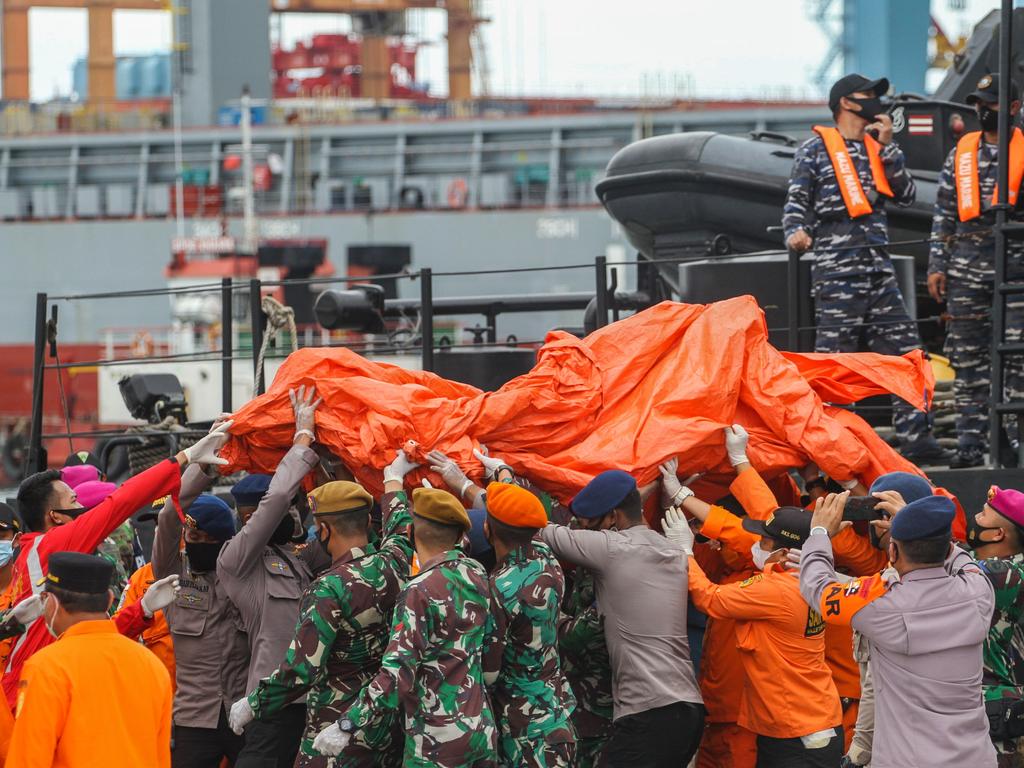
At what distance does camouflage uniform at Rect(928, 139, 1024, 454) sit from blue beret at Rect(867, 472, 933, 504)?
6.57 ft

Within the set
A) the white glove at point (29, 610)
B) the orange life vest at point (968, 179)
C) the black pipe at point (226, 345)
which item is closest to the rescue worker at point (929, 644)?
the white glove at point (29, 610)

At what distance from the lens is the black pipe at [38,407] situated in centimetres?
711

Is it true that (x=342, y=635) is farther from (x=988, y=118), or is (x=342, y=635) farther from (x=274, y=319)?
(x=988, y=118)

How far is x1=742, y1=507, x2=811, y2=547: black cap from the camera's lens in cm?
436

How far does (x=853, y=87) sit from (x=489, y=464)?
2.91 metres

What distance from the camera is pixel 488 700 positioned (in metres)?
4.11

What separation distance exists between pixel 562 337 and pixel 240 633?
1.56 meters

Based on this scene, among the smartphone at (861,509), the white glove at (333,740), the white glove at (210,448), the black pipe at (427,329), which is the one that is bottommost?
the white glove at (333,740)

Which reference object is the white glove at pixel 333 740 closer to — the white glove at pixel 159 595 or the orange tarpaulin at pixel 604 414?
the white glove at pixel 159 595

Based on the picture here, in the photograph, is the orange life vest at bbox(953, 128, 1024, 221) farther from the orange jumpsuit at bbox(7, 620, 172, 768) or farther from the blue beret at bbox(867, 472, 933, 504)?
the orange jumpsuit at bbox(7, 620, 172, 768)

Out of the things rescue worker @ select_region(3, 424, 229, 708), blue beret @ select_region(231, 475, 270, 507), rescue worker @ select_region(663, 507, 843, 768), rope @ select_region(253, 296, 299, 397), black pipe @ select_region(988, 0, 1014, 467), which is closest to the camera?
rescue worker @ select_region(663, 507, 843, 768)

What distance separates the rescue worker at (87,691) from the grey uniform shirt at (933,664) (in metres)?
1.85

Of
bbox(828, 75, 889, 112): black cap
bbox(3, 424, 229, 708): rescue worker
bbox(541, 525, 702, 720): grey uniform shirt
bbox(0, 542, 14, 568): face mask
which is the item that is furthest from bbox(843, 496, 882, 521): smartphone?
bbox(828, 75, 889, 112): black cap

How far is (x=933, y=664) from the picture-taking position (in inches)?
149
